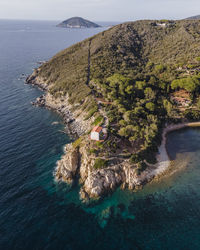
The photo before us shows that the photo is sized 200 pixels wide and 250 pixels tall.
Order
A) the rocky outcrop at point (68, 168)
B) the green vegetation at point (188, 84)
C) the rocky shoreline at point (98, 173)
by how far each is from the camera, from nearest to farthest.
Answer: the rocky shoreline at point (98, 173) < the rocky outcrop at point (68, 168) < the green vegetation at point (188, 84)

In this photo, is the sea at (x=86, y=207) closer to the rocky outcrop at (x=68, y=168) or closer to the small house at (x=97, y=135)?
the rocky outcrop at (x=68, y=168)

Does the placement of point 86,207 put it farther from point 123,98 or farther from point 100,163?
point 123,98

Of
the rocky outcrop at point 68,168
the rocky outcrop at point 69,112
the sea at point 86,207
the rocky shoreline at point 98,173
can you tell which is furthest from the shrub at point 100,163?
the rocky outcrop at point 69,112

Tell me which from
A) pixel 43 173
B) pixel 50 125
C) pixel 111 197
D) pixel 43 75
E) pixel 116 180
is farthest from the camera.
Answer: pixel 43 75

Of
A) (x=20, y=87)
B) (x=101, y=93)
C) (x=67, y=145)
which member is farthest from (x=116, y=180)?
(x=20, y=87)

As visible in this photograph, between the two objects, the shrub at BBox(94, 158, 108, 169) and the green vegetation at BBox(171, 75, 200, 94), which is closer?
the shrub at BBox(94, 158, 108, 169)

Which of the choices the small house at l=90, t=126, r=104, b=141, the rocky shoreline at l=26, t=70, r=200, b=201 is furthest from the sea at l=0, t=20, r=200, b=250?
the small house at l=90, t=126, r=104, b=141

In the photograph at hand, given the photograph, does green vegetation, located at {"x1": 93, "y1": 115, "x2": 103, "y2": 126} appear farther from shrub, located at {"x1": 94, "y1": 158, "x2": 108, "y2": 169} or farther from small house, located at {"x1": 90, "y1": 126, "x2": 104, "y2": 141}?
shrub, located at {"x1": 94, "y1": 158, "x2": 108, "y2": 169}

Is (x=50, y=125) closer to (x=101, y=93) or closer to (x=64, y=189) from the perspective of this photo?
(x=101, y=93)
